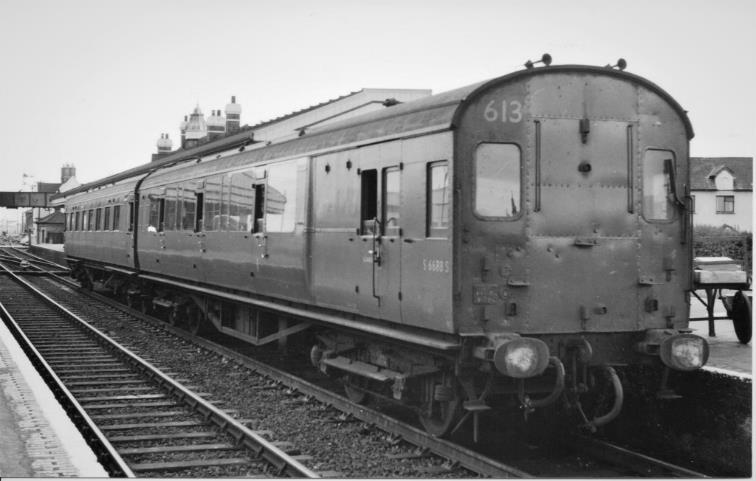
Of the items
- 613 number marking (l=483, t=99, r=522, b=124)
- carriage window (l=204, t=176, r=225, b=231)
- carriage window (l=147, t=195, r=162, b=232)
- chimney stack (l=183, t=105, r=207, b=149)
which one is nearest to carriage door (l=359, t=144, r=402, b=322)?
613 number marking (l=483, t=99, r=522, b=124)

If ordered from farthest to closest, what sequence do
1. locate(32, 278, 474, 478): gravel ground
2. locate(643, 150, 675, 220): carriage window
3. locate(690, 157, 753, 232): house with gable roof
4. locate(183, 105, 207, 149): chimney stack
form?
locate(183, 105, 207, 149): chimney stack → locate(690, 157, 753, 232): house with gable roof → locate(643, 150, 675, 220): carriage window → locate(32, 278, 474, 478): gravel ground

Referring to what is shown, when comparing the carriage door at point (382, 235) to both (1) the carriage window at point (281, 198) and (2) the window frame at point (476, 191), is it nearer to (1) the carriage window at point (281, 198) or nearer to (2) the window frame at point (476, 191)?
(2) the window frame at point (476, 191)

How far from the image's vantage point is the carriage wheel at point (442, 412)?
681cm

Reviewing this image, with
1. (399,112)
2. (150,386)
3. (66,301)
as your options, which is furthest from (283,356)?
(66,301)

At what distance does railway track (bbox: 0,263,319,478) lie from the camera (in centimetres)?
677

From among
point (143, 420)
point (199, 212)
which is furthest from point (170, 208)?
point (143, 420)

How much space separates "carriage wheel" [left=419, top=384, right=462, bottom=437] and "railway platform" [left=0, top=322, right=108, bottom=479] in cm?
281

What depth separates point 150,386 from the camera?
10.2m

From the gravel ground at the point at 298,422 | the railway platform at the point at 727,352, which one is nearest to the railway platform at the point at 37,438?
the gravel ground at the point at 298,422

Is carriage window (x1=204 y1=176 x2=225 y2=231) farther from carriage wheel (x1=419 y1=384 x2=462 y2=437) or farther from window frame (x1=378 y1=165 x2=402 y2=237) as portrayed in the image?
carriage wheel (x1=419 y1=384 x2=462 y2=437)

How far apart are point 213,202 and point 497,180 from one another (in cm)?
672

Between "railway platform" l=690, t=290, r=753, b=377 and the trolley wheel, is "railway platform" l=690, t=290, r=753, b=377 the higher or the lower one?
the lower one

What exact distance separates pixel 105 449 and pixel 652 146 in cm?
557

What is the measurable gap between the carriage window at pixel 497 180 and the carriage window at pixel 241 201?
482 centimetres
